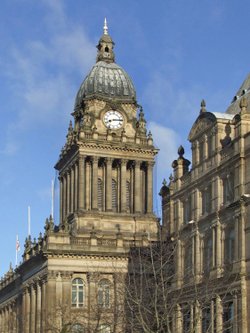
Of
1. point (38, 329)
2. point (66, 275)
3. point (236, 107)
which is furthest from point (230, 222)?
point (38, 329)

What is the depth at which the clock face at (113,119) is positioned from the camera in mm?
101938

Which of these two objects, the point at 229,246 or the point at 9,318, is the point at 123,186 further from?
the point at 229,246

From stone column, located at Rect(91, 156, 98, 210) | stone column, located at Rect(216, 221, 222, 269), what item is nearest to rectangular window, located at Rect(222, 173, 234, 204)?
stone column, located at Rect(216, 221, 222, 269)

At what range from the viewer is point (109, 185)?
98500mm

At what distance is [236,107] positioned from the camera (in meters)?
66.4

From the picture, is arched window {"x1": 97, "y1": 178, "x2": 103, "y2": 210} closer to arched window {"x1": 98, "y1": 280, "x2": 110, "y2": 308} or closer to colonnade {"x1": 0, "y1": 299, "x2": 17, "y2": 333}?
arched window {"x1": 98, "y1": 280, "x2": 110, "y2": 308}

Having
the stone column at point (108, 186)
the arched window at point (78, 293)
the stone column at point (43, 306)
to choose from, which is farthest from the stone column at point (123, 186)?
the stone column at point (43, 306)

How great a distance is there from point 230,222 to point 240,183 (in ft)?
10.6

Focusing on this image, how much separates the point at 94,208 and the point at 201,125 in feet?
111

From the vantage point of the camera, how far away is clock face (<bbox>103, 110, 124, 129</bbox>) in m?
102

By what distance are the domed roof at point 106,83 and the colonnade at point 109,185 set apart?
29.4ft

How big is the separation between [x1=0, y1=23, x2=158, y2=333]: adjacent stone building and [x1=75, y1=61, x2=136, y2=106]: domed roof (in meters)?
0.13

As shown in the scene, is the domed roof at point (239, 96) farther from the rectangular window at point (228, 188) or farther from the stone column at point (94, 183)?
the stone column at point (94, 183)

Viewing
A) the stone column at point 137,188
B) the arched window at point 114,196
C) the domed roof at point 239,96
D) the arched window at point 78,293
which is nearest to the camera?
the domed roof at point 239,96
